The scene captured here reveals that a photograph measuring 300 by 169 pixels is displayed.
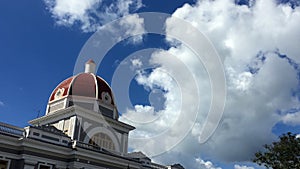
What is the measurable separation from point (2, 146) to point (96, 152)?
8176mm

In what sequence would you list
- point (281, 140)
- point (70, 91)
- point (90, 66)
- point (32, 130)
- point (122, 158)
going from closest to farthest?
1. point (32, 130)
2. point (281, 140)
3. point (122, 158)
4. point (70, 91)
5. point (90, 66)

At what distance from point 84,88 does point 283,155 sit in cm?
2184

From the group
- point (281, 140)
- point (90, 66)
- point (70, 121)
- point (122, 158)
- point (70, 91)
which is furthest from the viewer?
point (90, 66)

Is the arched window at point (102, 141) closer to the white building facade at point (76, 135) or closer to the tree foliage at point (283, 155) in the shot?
the white building facade at point (76, 135)

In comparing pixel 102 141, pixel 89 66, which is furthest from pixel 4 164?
pixel 89 66

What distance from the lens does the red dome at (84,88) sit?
36378 mm

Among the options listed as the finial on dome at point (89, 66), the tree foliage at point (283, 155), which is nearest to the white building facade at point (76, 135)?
the finial on dome at point (89, 66)

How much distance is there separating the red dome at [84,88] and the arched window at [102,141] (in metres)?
4.48

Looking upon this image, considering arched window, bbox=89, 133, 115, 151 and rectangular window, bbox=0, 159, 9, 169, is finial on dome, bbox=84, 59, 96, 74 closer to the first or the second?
arched window, bbox=89, 133, 115, 151

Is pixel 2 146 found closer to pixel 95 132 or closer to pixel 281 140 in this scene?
pixel 95 132

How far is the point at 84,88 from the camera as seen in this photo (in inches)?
1451

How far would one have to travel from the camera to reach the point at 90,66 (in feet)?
138

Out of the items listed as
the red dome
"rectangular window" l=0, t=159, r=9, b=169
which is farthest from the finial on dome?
"rectangular window" l=0, t=159, r=9, b=169

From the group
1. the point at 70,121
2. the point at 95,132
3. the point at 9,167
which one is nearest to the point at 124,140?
the point at 95,132
